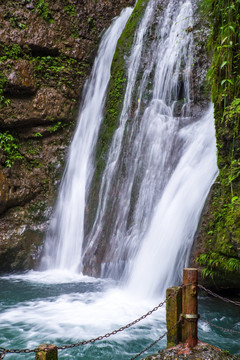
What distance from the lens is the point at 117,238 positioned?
24.1 feet

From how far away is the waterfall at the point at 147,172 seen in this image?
20.6 feet

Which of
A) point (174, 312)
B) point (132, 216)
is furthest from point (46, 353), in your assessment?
point (132, 216)

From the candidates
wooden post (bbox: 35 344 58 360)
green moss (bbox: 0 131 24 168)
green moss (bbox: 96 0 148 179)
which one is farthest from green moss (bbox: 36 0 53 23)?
wooden post (bbox: 35 344 58 360)

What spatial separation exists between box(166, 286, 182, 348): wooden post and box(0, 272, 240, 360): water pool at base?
1.23 meters

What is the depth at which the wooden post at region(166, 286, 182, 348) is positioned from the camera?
3.16m

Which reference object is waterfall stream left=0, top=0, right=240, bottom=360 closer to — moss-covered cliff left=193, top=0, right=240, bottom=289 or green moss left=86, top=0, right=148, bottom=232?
green moss left=86, top=0, right=148, bottom=232

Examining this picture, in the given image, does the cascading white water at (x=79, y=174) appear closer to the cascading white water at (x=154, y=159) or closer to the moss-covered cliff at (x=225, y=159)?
the cascading white water at (x=154, y=159)

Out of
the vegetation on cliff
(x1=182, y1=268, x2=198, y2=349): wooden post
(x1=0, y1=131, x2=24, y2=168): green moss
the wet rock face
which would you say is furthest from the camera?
(x1=0, y1=131, x2=24, y2=168): green moss

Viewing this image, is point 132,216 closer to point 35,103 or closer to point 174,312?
point 174,312

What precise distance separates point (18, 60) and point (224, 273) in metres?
8.30

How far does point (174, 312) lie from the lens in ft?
10.5

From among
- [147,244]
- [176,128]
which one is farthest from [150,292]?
[176,128]

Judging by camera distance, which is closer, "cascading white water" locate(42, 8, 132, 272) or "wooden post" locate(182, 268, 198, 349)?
"wooden post" locate(182, 268, 198, 349)

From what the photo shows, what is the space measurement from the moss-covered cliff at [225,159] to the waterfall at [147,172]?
1.51 ft
